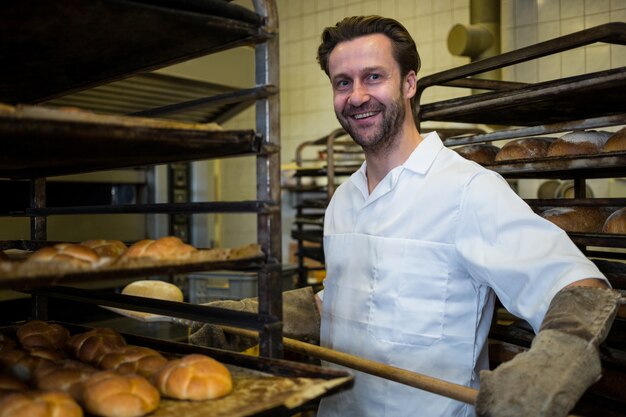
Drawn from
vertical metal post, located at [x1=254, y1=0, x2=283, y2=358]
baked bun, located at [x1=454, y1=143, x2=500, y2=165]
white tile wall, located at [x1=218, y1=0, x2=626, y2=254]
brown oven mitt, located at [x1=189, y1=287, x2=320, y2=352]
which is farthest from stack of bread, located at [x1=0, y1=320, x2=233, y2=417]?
white tile wall, located at [x1=218, y1=0, x2=626, y2=254]

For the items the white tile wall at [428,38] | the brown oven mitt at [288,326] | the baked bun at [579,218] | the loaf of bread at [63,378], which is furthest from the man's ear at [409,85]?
the white tile wall at [428,38]

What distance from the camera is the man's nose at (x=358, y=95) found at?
5.68 ft

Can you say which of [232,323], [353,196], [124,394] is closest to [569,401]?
[232,323]

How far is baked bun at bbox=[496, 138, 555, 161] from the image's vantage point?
2.42 m

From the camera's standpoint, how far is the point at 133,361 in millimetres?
1191

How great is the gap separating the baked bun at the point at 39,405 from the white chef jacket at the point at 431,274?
0.93m

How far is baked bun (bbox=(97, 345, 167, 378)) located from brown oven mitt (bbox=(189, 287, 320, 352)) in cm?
49

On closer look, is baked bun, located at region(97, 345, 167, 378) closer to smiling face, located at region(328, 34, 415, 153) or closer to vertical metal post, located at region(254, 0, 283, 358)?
vertical metal post, located at region(254, 0, 283, 358)

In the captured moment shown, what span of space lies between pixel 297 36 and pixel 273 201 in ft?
17.6

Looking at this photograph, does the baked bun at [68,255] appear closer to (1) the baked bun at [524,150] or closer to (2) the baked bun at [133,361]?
(2) the baked bun at [133,361]

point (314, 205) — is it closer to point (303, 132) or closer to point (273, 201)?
point (303, 132)

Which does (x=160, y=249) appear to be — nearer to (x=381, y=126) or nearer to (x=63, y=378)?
(x=63, y=378)

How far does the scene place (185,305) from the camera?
4.26ft

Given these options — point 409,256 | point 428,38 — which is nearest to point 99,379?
point 409,256
